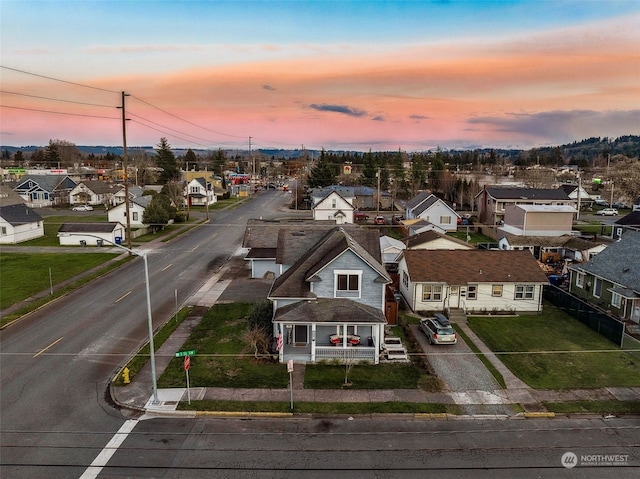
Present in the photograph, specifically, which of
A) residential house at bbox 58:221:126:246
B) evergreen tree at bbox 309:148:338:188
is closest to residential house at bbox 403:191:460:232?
evergreen tree at bbox 309:148:338:188

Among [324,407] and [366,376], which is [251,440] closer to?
[324,407]

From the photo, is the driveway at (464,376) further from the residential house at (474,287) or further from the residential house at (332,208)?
the residential house at (332,208)

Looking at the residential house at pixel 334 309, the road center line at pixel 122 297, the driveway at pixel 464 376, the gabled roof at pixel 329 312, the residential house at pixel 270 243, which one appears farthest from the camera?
the road center line at pixel 122 297

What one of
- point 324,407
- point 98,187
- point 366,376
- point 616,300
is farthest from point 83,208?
point 616,300

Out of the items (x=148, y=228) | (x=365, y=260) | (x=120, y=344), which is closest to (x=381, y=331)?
(x=365, y=260)

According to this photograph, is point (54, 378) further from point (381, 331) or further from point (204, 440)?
point (381, 331)

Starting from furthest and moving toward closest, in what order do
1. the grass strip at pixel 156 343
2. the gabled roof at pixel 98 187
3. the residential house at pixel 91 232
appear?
the gabled roof at pixel 98 187, the residential house at pixel 91 232, the grass strip at pixel 156 343

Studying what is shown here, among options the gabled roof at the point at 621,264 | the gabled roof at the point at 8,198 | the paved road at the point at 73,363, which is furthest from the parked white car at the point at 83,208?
the gabled roof at the point at 621,264
